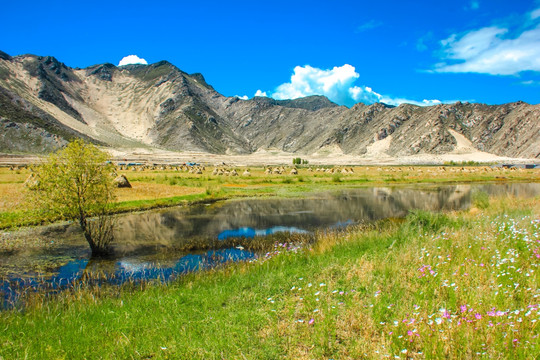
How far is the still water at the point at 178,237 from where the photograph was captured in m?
12.8

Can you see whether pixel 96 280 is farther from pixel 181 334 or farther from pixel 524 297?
pixel 524 297

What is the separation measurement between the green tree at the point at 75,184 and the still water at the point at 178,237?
6.01 feet

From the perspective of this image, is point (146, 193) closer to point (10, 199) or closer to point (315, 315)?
point (10, 199)

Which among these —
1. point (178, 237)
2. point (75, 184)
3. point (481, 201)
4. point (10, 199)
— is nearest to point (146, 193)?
point (10, 199)

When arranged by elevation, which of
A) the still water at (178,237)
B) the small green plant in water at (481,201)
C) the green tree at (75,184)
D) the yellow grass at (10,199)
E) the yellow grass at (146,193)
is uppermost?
the green tree at (75,184)

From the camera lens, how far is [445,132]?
166 metres

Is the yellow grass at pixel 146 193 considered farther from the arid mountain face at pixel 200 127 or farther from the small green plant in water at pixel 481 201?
the arid mountain face at pixel 200 127

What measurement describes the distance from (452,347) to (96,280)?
11.4m

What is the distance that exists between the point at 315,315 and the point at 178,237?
1368 cm

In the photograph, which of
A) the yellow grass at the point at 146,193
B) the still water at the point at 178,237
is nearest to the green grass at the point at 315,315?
the still water at the point at 178,237

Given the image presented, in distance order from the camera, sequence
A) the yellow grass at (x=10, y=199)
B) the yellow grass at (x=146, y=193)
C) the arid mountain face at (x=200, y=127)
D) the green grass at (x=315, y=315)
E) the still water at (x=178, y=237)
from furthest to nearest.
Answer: the arid mountain face at (x=200, y=127), the yellow grass at (x=146, y=193), the yellow grass at (x=10, y=199), the still water at (x=178, y=237), the green grass at (x=315, y=315)

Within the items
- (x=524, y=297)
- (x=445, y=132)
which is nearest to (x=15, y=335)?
(x=524, y=297)

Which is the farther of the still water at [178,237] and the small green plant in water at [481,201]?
the small green plant in water at [481,201]

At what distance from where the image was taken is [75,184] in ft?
51.6
